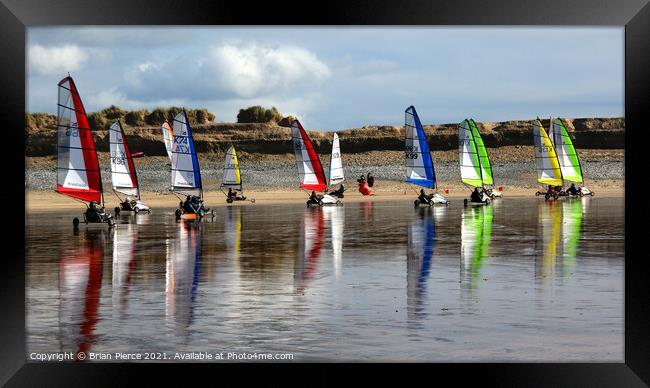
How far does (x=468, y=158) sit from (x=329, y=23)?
50478mm

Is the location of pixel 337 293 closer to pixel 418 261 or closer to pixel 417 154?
pixel 418 261

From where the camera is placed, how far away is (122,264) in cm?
2203

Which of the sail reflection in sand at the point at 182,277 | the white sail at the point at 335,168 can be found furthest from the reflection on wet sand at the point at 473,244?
the white sail at the point at 335,168

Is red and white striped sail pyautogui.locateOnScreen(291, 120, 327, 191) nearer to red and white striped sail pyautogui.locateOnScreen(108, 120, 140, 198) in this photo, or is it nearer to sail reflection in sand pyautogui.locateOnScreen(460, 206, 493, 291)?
red and white striped sail pyautogui.locateOnScreen(108, 120, 140, 198)

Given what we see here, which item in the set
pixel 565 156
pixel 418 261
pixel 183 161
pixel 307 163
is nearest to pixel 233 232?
pixel 183 161

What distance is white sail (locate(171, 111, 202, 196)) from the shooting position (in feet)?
136

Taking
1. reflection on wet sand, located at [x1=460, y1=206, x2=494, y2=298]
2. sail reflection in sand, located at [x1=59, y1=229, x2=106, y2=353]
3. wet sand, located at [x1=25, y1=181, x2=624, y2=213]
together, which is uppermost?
wet sand, located at [x1=25, y1=181, x2=624, y2=213]

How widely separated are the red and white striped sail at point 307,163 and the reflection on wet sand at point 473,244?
14802 mm

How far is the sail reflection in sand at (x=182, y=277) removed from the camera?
48.3 feet

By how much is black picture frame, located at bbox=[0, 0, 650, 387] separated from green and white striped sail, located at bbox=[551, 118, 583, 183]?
57.1 m

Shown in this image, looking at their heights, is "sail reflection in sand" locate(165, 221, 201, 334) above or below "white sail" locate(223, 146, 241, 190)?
below

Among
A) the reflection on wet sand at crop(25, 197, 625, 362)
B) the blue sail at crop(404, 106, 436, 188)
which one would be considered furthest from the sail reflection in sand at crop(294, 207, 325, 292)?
the blue sail at crop(404, 106, 436, 188)

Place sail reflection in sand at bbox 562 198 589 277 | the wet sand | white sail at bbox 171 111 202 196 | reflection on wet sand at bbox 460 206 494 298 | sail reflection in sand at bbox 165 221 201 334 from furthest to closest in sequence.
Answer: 1. the wet sand
2. white sail at bbox 171 111 202 196
3. sail reflection in sand at bbox 562 198 589 277
4. reflection on wet sand at bbox 460 206 494 298
5. sail reflection in sand at bbox 165 221 201 334

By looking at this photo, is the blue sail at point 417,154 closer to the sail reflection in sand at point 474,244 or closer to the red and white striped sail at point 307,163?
the red and white striped sail at point 307,163
